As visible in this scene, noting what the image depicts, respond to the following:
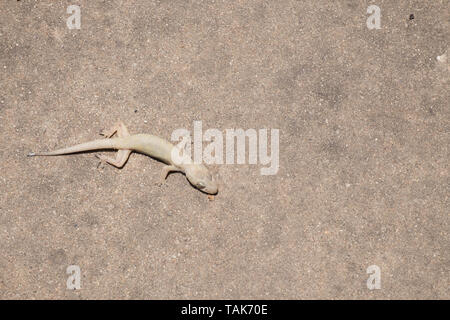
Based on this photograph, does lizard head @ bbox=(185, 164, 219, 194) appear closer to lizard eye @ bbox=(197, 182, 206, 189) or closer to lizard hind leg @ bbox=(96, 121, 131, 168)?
lizard eye @ bbox=(197, 182, 206, 189)

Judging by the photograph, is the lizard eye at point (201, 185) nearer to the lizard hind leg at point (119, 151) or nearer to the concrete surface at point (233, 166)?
the concrete surface at point (233, 166)

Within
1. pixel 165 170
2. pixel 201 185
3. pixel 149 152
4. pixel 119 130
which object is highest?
pixel 119 130

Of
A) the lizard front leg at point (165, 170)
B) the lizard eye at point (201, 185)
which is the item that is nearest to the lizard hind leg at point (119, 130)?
the lizard front leg at point (165, 170)

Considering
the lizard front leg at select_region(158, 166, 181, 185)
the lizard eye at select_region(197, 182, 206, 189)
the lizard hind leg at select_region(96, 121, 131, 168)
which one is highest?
the lizard hind leg at select_region(96, 121, 131, 168)

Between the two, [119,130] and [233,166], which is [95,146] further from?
[233,166]

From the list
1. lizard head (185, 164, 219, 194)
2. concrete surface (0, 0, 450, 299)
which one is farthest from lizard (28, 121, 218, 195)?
→ concrete surface (0, 0, 450, 299)

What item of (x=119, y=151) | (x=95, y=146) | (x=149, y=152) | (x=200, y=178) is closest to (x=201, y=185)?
(x=200, y=178)
